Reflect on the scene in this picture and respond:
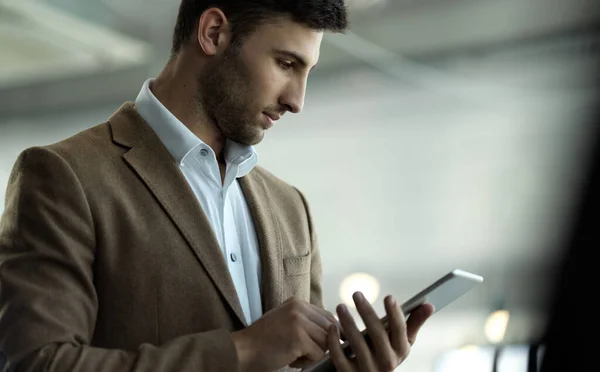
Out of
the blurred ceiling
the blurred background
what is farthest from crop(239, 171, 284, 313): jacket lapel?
the blurred ceiling

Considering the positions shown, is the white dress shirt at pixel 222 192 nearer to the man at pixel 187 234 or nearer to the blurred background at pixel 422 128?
the man at pixel 187 234

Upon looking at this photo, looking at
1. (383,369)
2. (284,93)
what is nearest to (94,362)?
(383,369)

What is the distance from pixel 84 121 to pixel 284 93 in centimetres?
274

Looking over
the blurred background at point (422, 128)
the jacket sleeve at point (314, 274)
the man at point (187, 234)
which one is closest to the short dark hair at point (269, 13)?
the man at point (187, 234)

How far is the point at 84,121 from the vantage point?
12.5 feet

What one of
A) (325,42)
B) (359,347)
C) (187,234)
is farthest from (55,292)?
(325,42)

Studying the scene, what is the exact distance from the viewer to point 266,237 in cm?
129

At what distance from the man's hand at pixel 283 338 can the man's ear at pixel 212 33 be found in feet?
1.68

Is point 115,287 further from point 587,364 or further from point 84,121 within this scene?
point 84,121

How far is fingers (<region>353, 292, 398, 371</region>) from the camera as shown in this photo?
102 cm

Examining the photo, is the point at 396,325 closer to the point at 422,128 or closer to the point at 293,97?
the point at 293,97

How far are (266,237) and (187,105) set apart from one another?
0.28m

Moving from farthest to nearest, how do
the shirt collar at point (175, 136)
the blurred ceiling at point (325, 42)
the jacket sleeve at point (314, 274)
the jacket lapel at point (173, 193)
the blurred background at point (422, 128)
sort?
1. the blurred ceiling at point (325, 42)
2. the blurred background at point (422, 128)
3. the jacket sleeve at point (314, 274)
4. the shirt collar at point (175, 136)
5. the jacket lapel at point (173, 193)

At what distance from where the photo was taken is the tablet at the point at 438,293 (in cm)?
101
